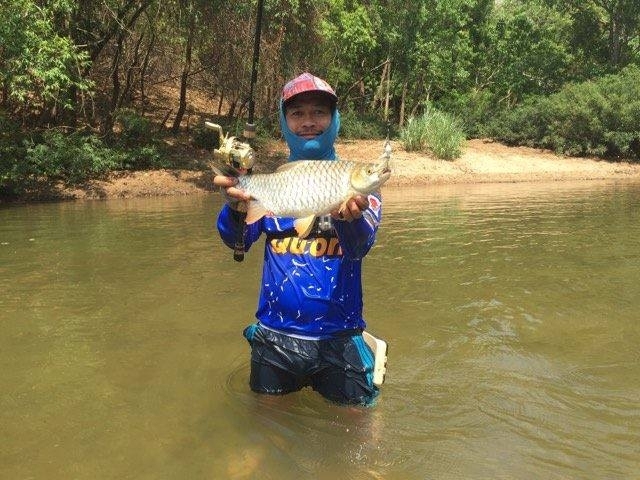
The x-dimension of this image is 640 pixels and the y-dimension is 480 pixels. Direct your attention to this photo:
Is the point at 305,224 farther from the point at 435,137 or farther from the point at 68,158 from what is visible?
the point at 435,137

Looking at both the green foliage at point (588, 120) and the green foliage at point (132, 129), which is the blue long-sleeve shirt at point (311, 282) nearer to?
the green foliage at point (132, 129)

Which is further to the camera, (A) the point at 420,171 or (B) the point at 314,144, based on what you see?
(A) the point at 420,171

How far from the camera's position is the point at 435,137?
25.3m

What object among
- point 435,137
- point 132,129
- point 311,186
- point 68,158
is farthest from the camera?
point 435,137

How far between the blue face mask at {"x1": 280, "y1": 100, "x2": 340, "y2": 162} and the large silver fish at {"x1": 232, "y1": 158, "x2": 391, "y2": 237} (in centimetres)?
45

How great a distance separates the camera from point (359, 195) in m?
2.52

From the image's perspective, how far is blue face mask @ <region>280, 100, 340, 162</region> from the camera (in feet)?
10.3

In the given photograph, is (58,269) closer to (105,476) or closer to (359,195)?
(105,476)

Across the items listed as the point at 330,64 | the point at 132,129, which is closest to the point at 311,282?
the point at 132,129

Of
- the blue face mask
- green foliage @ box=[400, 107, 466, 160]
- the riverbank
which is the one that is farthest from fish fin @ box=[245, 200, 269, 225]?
green foliage @ box=[400, 107, 466, 160]

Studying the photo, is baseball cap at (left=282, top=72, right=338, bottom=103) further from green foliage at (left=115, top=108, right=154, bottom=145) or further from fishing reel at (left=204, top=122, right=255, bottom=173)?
green foliage at (left=115, top=108, right=154, bottom=145)

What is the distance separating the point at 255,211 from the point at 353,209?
51 cm

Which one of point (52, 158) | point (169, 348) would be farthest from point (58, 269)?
point (52, 158)

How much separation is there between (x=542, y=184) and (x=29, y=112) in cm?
1837
